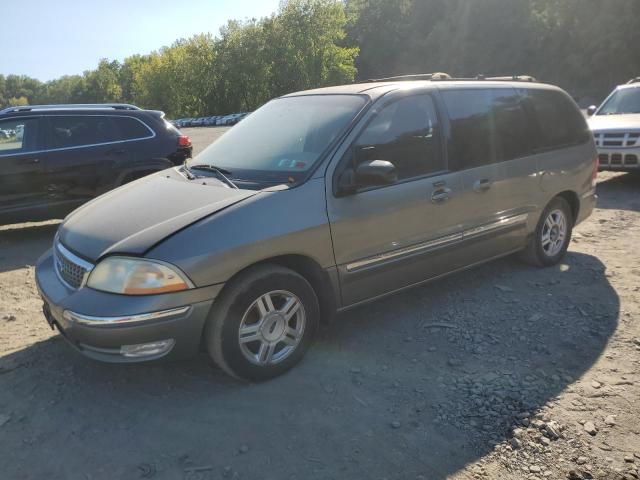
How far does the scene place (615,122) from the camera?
31.3ft

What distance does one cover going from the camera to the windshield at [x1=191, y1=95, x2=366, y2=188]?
3.74 meters

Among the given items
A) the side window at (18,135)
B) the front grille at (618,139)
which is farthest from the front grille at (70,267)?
the front grille at (618,139)

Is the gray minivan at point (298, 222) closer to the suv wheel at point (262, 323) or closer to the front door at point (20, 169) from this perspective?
the suv wheel at point (262, 323)

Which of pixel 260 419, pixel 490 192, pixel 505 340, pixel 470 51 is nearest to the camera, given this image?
pixel 260 419

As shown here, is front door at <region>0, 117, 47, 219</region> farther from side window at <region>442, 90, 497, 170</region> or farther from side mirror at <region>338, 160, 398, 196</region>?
side window at <region>442, 90, 497, 170</region>

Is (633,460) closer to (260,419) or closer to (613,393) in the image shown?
(613,393)

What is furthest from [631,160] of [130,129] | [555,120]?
[130,129]

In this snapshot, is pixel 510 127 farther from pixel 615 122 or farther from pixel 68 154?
pixel 615 122

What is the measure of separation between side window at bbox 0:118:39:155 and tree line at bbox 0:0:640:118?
2433 inches

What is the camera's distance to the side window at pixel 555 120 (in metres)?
5.15

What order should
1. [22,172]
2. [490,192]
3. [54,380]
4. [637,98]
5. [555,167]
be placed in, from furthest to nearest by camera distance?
[637,98], [22,172], [555,167], [490,192], [54,380]

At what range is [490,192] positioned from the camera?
15.0ft

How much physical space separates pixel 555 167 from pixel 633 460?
123 inches

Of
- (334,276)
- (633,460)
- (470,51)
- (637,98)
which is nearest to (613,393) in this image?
(633,460)
